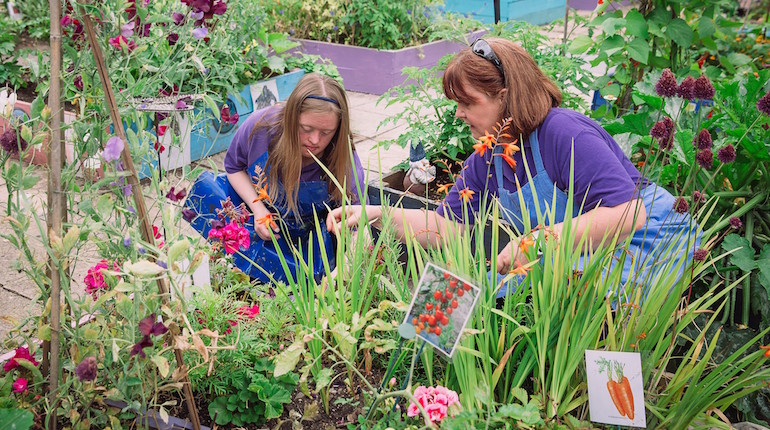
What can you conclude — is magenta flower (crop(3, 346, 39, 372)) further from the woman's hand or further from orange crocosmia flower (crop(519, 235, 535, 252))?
orange crocosmia flower (crop(519, 235, 535, 252))

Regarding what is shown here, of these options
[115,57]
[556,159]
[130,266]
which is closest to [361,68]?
[556,159]

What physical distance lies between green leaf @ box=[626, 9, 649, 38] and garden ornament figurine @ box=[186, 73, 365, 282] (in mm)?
1415

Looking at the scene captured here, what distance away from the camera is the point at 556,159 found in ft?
6.13

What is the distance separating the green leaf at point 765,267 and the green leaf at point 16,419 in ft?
5.71

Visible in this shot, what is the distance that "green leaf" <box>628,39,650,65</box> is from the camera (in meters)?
2.87

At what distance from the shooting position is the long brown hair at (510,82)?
1873 millimetres

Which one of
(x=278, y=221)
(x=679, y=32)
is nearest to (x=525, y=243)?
(x=278, y=221)

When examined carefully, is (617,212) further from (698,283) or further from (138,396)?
(138,396)

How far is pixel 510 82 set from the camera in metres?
1.88

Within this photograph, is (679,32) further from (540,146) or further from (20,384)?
(20,384)

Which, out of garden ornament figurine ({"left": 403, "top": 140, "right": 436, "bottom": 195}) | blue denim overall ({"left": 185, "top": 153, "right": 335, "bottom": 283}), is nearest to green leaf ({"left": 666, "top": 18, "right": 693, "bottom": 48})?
garden ornament figurine ({"left": 403, "top": 140, "right": 436, "bottom": 195})

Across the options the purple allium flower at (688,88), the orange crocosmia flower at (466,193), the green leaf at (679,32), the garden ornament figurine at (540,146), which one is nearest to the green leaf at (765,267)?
the garden ornament figurine at (540,146)

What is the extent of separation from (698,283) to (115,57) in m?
1.71

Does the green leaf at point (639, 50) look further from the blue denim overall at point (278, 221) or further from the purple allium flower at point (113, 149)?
the purple allium flower at point (113, 149)
